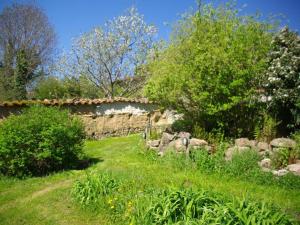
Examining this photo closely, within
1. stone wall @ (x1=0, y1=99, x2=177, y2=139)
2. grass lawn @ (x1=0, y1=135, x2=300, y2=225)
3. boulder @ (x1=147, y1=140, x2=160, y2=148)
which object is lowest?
grass lawn @ (x1=0, y1=135, x2=300, y2=225)

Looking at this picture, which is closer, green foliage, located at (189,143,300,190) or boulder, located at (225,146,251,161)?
green foliage, located at (189,143,300,190)

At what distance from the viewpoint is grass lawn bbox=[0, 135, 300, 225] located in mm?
5684

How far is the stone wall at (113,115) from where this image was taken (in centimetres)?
1501

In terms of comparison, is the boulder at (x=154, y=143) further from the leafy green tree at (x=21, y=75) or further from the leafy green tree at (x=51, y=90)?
the leafy green tree at (x=21, y=75)

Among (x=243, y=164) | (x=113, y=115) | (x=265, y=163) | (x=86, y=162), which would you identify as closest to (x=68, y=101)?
(x=113, y=115)

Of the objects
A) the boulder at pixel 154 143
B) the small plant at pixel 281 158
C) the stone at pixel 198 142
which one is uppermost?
the stone at pixel 198 142

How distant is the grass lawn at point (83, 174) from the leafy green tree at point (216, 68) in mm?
2507

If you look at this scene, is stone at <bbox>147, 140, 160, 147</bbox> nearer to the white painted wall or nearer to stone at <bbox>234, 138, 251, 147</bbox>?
stone at <bbox>234, 138, 251, 147</bbox>

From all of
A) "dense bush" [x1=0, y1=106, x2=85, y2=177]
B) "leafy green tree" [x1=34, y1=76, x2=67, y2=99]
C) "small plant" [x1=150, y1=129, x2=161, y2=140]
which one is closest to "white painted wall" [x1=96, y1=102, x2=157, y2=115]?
"small plant" [x1=150, y1=129, x2=161, y2=140]

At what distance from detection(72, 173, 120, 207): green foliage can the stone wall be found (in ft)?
23.7

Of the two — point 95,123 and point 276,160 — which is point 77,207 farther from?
point 95,123

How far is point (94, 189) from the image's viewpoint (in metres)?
Answer: 6.30

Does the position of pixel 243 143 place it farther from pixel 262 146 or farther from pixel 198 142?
pixel 198 142

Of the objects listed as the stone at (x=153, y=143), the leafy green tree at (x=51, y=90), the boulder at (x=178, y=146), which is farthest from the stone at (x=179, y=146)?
the leafy green tree at (x=51, y=90)
